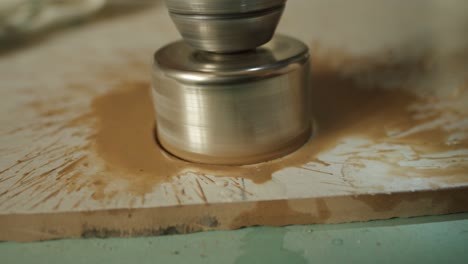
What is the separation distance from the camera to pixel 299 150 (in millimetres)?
830

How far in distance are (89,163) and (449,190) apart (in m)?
0.62

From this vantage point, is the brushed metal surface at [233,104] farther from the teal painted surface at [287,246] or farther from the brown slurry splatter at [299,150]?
the teal painted surface at [287,246]

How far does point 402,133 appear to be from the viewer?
861 mm

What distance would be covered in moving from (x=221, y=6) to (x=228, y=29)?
44mm

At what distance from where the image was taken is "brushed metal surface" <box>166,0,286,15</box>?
2.31 ft

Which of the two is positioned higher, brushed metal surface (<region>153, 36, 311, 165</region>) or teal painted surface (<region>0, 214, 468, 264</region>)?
brushed metal surface (<region>153, 36, 311, 165</region>)

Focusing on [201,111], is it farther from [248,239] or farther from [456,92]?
[456,92]

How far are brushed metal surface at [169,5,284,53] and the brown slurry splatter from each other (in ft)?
0.71

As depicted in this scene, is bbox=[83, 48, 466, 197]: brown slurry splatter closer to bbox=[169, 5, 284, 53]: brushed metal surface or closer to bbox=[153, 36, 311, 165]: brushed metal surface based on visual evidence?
bbox=[153, 36, 311, 165]: brushed metal surface

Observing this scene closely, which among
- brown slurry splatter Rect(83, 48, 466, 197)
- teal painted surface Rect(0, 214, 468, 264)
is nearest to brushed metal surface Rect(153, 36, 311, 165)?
brown slurry splatter Rect(83, 48, 466, 197)

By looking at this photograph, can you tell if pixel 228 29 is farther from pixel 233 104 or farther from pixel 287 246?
pixel 287 246

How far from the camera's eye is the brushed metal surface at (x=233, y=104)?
2.46 feet

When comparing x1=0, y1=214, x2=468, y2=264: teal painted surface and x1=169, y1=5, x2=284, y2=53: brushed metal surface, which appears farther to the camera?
x1=169, y1=5, x2=284, y2=53: brushed metal surface

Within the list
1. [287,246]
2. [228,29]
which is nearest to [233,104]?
[228,29]
